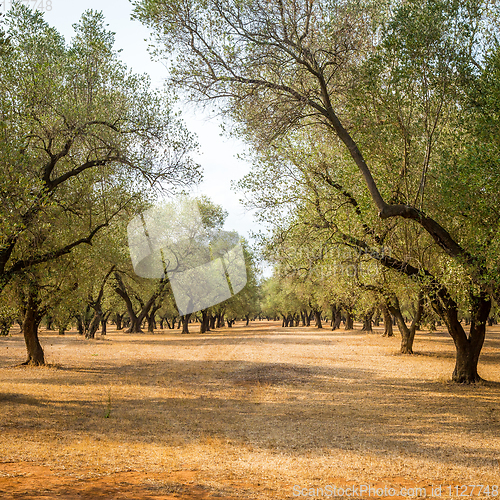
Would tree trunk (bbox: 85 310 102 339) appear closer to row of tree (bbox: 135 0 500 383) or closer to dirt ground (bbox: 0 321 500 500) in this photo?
dirt ground (bbox: 0 321 500 500)

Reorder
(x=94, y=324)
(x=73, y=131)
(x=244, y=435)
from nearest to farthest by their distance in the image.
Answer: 1. (x=244, y=435)
2. (x=73, y=131)
3. (x=94, y=324)

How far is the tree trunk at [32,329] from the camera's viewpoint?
64.9 ft

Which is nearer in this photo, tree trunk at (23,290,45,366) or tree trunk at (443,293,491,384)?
tree trunk at (443,293,491,384)

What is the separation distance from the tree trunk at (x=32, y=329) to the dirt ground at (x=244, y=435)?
47.5 inches

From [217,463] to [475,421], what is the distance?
23.3 feet

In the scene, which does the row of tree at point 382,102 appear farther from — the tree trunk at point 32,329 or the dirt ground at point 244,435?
the tree trunk at point 32,329

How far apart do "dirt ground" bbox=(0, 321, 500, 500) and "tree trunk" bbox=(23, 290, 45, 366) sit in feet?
3.96

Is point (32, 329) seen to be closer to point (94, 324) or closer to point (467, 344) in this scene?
point (467, 344)

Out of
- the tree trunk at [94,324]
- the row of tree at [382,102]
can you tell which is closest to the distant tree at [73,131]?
the row of tree at [382,102]

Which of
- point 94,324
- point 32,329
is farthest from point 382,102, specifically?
point 94,324

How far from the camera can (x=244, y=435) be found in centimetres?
994

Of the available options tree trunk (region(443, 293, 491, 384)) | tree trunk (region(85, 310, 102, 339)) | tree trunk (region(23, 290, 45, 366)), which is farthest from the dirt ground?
tree trunk (region(85, 310, 102, 339))

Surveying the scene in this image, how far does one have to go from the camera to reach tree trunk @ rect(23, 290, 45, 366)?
64.9 feet

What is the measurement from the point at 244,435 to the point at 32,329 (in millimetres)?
14387
